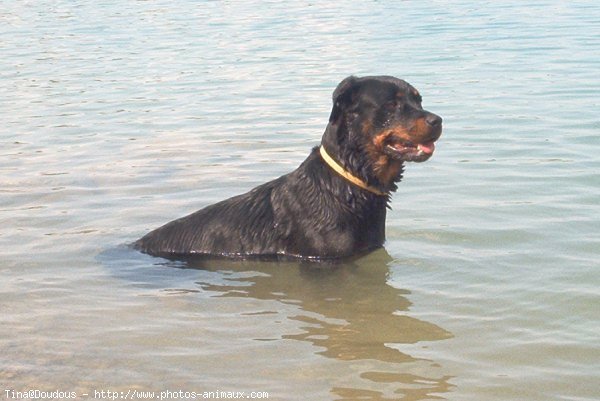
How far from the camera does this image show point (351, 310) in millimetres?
6898

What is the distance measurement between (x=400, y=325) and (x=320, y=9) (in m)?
20.2

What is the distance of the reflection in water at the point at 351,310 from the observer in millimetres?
5625

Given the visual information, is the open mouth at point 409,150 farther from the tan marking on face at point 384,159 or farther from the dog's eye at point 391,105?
the dog's eye at point 391,105

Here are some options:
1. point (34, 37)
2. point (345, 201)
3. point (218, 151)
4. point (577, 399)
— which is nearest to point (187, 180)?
point (218, 151)

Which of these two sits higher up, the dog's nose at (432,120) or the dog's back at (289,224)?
the dog's nose at (432,120)

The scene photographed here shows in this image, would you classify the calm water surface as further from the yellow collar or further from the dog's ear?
the dog's ear

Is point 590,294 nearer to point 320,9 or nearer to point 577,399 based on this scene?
point 577,399

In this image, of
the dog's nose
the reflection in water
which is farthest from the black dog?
the reflection in water

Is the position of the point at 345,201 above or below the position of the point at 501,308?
above

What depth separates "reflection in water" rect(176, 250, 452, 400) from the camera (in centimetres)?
562

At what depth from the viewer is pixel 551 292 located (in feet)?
22.8

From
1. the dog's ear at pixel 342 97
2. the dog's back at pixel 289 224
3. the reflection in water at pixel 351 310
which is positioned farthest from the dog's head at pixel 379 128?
the reflection in water at pixel 351 310

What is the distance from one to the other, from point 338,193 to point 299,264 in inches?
24.2

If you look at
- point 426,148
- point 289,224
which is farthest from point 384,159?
point 289,224
